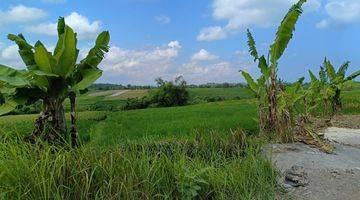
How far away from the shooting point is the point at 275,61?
10.7 meters

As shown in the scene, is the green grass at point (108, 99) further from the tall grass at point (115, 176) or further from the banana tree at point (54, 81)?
the tall grass at point (115, 176)

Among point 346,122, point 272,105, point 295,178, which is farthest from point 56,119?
point 346,122

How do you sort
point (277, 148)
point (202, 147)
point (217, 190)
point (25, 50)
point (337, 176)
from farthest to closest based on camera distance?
1. point (277, 148)
2. point (25, 50)
3. point (202, 147)
4. point (337, 176)
5. point (217, 190)

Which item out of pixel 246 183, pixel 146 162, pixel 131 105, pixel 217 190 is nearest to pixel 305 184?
pixel 246 183

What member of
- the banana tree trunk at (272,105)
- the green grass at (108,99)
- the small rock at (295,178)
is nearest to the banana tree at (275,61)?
the banana tree trunk at (272,105)

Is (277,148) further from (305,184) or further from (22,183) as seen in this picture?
(22,183)

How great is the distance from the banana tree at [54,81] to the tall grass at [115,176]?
185cm

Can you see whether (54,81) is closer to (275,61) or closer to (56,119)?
(56,119)

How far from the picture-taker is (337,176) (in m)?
6.94

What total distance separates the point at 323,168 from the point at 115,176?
3725mm

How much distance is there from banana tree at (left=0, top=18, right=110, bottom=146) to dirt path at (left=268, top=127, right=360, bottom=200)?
10.2 ft

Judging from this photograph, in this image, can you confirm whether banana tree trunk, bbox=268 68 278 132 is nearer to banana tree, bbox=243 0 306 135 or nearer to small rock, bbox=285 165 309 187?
banana tree, bbox=243 0 306 135

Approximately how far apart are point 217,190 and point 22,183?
2.06 m

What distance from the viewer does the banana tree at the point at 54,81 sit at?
23.8ft
